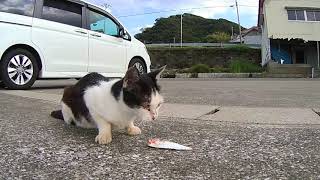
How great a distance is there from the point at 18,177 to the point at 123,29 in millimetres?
7470

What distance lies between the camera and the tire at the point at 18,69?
25.1ft

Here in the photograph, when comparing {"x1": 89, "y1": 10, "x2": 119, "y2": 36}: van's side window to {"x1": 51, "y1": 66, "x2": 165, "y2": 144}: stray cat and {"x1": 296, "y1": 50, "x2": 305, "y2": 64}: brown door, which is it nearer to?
{"x1": 51, "y1": 66, "x2": 165, "y2": 144}: stray cat

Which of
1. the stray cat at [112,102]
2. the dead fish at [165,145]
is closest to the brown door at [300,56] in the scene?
the stray cat at [112,102]

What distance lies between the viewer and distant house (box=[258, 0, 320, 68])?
97.2ft

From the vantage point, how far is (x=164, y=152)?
10.6 feet

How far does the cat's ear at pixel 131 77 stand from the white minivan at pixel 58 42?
15.6ft

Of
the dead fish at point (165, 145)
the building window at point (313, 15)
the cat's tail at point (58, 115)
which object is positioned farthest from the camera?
the building window at point (313, 15)

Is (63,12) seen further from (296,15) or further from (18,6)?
(296,15)

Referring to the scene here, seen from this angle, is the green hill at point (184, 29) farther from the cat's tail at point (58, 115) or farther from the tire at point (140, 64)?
the cat's tail at point (58, 115)

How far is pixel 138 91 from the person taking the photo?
117 inches

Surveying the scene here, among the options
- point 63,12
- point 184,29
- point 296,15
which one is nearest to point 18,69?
point 63,12

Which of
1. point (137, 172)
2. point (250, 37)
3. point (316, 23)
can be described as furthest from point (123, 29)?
point (250, 37)

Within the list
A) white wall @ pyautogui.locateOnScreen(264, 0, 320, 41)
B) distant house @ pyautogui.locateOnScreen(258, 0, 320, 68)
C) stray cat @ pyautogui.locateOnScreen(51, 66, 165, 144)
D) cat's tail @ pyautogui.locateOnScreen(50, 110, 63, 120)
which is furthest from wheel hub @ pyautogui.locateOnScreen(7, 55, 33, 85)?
white wall @ pyautogui.locateOnScreen(264, 0, 320, 41)

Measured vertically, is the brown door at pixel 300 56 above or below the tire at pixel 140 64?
above
